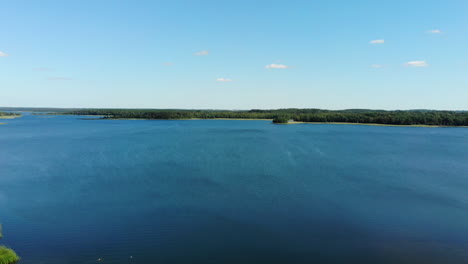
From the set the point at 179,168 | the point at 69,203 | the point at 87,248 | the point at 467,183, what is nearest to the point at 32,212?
the point at 69,203

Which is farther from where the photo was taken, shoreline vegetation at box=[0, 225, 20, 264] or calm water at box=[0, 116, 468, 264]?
calm water at box=[0, 116, 468, 264]

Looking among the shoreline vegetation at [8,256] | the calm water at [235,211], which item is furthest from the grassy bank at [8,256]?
the calm water at [235,211]

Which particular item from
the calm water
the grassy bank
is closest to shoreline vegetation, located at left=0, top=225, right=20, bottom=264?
the grassy bank

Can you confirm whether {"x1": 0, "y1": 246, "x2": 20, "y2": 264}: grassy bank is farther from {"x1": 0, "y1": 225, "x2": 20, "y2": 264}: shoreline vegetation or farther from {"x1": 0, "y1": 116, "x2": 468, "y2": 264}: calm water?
{"x1": 0, "y1": 116, "x2": 468, "y2": 264}: calm water

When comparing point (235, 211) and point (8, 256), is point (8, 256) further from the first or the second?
point (235, 211)

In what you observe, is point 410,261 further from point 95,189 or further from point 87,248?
point 95,189

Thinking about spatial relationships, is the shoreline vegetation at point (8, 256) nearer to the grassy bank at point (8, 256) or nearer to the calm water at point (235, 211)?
the grassy bank at point (8, 256)
